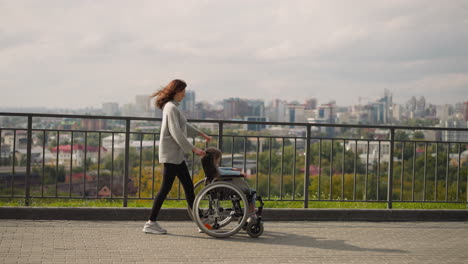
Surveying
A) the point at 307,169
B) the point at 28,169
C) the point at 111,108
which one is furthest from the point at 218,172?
the point at 111,108

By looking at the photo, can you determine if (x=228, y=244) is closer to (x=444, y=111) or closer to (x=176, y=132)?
(x=176, y=132)

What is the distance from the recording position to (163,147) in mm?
7520

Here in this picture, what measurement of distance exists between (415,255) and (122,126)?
457 centimetres

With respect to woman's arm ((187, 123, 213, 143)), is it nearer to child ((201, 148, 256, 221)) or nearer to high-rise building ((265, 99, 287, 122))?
child ((201, 148, 256, 221))

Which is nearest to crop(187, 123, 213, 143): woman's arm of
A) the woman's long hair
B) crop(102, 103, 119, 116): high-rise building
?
the woman's long hair

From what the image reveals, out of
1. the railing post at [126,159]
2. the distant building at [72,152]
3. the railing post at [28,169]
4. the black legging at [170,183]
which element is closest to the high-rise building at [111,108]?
the distant building at [72,152]

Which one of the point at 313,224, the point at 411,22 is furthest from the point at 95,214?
the point at 411,22

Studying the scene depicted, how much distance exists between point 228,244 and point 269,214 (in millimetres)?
1870

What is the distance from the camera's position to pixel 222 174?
7.48 metres

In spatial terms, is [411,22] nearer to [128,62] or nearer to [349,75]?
[349,75]

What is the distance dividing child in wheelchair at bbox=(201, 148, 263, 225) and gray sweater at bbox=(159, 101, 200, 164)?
29 centimetres

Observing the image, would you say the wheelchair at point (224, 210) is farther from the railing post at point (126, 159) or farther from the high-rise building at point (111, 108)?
the high-rise building at point (111, 108)

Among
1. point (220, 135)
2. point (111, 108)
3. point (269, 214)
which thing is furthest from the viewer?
point (111, 108)

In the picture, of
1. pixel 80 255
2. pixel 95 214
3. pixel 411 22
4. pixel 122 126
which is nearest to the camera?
pixel 80 255
